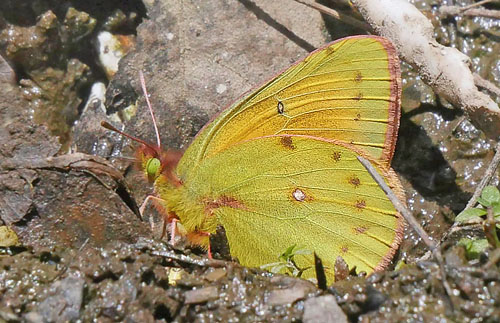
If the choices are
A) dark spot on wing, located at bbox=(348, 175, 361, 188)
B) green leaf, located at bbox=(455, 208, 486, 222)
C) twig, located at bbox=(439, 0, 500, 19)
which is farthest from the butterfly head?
twig, located at bbox=(439, 0, 500, 19)

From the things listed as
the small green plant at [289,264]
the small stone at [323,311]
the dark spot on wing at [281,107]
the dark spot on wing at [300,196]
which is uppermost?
the dark spot on wing at [281,107]

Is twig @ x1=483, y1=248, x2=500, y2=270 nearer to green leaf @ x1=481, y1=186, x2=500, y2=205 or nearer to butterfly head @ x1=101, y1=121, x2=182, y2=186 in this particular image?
green leaf @ x1=481, y1=186, x2=500, y2=205

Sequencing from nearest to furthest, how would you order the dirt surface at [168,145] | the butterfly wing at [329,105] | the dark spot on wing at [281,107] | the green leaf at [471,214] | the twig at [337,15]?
the dirt surface at [168,145] → the green leaf at [471,214] → the butterfly wing at [329,105] → the dark spot on wing at [281,107] → the twig at [337,15]

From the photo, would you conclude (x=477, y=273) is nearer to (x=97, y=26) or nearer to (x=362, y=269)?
(x=362, y=269)

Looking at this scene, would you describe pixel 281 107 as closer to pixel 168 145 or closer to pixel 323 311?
pixel 168 145

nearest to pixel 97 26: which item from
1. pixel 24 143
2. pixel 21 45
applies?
pixel 21 45

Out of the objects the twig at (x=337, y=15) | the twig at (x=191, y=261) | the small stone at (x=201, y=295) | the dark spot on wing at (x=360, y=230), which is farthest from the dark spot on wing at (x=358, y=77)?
the small stone at (x=201, y=295)

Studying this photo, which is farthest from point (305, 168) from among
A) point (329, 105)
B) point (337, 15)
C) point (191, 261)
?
point (337, 15)

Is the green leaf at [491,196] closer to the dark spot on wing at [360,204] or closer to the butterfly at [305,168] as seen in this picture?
the butterfly at [305,168]
